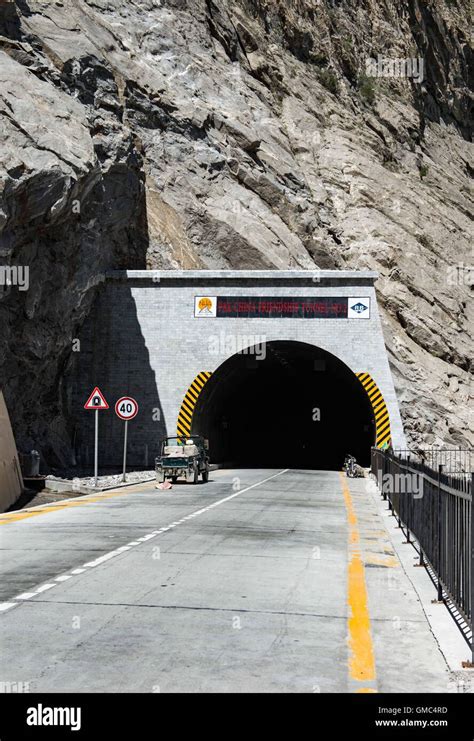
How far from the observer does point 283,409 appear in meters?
64.2

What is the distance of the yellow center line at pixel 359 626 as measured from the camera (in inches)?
254

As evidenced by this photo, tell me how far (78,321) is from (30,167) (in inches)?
367

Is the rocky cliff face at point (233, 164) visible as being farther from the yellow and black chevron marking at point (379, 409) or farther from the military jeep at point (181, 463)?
the military jeep at point (181, 463)

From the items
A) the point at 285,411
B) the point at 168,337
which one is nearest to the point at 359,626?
the point at 168,337

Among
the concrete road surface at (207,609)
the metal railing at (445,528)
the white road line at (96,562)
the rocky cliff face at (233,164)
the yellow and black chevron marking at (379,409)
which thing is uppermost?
the rocky cliff face at (233,164)

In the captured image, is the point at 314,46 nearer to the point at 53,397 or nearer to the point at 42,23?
the point at 42,23

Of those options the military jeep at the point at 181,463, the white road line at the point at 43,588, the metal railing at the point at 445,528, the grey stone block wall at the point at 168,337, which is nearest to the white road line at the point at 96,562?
the white road line at the point at 43,588

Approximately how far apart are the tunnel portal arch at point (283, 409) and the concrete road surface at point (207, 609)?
74.5 feet

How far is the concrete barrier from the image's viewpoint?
18.8m

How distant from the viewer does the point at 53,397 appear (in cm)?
3378

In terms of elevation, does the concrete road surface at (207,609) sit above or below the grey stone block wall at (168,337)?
below

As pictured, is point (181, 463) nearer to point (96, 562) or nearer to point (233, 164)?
point (96, 562)

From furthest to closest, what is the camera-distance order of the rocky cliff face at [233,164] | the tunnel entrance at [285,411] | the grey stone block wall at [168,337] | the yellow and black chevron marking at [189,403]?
the tunnel entrance at [285,411] < the yellow and black chevron marking at [189,403] < the grey stone block wall at [168,337] < the rocky cliff face at [233,164]

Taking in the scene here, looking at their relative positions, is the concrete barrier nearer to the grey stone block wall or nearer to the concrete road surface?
the concrete road surface
